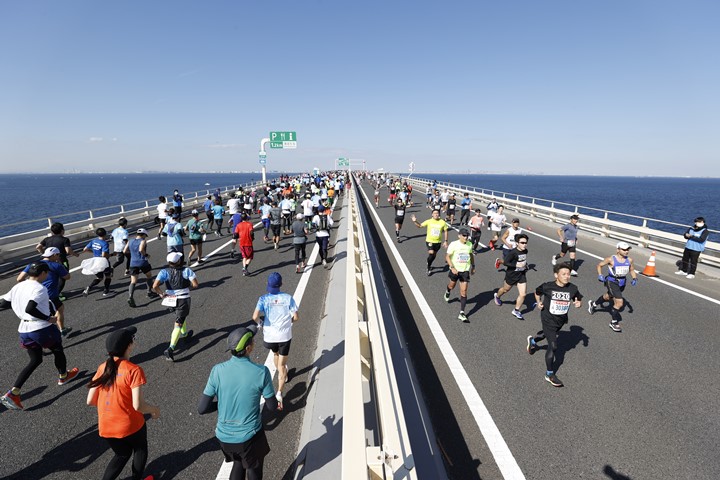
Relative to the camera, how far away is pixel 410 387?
491 centimetres

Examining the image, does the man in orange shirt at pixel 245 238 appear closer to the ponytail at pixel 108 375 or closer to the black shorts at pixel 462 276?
the black shorts at pixel 462 276

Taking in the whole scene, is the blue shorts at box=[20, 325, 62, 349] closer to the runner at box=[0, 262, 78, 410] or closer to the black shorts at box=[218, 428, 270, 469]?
the runner at box=[0, 262, 78, 410]

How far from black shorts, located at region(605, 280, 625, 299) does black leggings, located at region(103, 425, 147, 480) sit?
8.89 m

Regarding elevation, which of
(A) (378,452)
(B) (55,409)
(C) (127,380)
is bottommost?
(B) (55,409)

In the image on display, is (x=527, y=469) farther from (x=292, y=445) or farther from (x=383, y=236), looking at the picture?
(x=383, y=236)

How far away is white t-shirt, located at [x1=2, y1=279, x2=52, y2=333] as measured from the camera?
16.0 feet

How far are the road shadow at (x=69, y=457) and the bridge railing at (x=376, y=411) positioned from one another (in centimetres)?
324

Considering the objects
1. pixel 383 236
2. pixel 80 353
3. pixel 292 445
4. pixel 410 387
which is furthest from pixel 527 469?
pixel 383 236

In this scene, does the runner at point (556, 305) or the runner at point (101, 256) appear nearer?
the runner at point (556, 305)

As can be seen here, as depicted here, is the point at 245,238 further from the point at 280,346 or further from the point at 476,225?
the point at 476,225

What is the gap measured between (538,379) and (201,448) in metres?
4.99

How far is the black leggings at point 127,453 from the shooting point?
3.31 metres

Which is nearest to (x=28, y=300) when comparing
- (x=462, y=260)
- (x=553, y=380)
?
(x=462, y=260)

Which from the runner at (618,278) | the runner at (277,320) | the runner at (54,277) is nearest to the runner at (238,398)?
the runner at (277,320)
